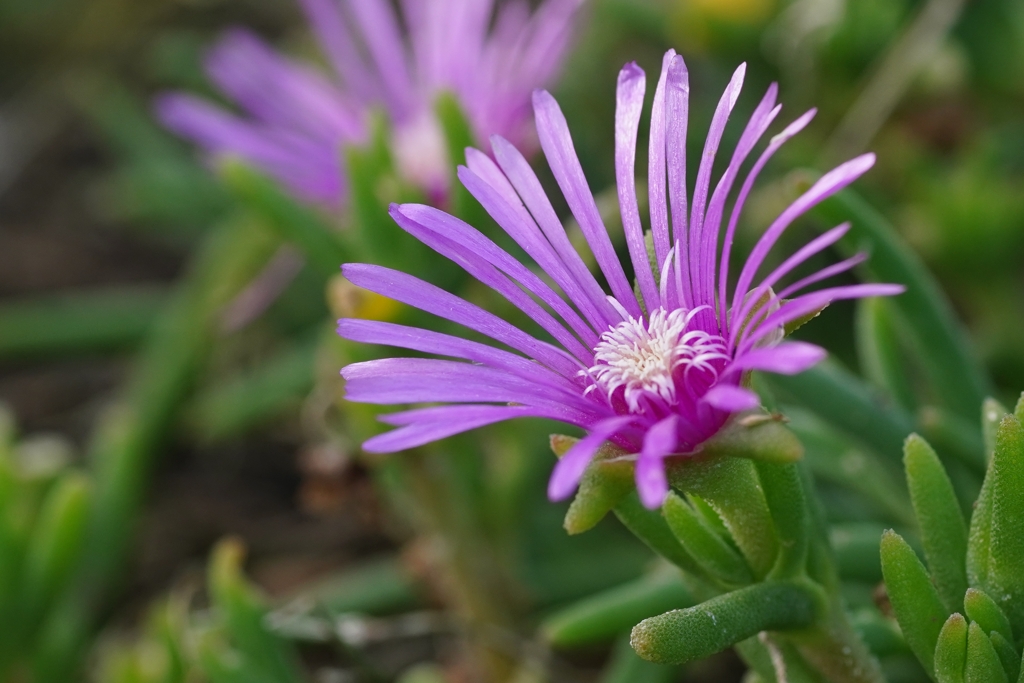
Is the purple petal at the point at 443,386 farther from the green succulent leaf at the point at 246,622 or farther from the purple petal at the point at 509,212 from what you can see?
the green succulent leaf at the point at 246,622

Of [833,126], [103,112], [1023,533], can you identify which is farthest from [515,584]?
[103,112]

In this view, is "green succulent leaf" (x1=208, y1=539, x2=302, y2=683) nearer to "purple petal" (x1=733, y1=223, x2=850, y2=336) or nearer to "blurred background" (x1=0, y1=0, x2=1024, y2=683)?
"blurred background" (x1=0, y1=0, x2=1024, y2=683)

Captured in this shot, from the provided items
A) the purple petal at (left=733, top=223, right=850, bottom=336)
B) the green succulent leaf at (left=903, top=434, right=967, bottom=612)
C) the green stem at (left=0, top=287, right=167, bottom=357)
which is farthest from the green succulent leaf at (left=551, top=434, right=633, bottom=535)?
the green stem at (left=0, top=287, right=167, bottom=357)

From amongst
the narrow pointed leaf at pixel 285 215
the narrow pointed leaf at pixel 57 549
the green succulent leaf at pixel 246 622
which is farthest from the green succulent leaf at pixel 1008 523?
the narrow pointed leaf at pixel 57 549

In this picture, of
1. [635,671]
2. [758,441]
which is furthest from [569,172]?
[635,671]

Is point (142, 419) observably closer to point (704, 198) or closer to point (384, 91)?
point (384, 91)
